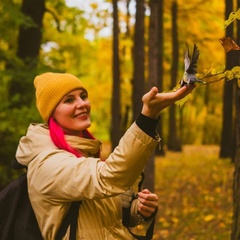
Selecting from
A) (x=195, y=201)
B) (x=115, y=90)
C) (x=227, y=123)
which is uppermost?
(x=115, y=90)

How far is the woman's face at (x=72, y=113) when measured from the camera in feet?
9.11

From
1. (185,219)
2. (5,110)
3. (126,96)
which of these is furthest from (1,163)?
(126,96)

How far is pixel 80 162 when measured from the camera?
246cm

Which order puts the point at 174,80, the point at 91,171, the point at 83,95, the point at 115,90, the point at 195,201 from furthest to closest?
the point at 174,80 < the point at 115,90 < the point at 195,201 < the point at 83,95 < the point at 91,171

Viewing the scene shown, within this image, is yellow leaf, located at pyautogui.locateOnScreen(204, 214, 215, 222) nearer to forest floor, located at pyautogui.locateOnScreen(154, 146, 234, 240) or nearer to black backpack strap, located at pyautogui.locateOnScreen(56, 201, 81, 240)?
forest floor, located at pyautogui.locateOnScreen(154, 146, 234, 240)

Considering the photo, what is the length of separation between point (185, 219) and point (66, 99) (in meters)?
7.59

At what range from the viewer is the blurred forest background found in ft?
30.5

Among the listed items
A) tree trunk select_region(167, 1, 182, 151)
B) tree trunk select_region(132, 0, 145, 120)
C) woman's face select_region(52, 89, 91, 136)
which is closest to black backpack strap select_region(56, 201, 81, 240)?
woman's face select_region(52, 89, 91, 136)

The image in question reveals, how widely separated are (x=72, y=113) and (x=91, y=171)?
1.60 ft

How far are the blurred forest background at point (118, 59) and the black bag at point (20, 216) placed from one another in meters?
1.05

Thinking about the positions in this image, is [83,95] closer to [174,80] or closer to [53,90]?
[53,90]

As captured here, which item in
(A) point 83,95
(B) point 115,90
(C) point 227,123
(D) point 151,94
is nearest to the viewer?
(D) point 151,94

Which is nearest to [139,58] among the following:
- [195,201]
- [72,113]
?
[195,201]

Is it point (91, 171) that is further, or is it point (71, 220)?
point (71, 220)
